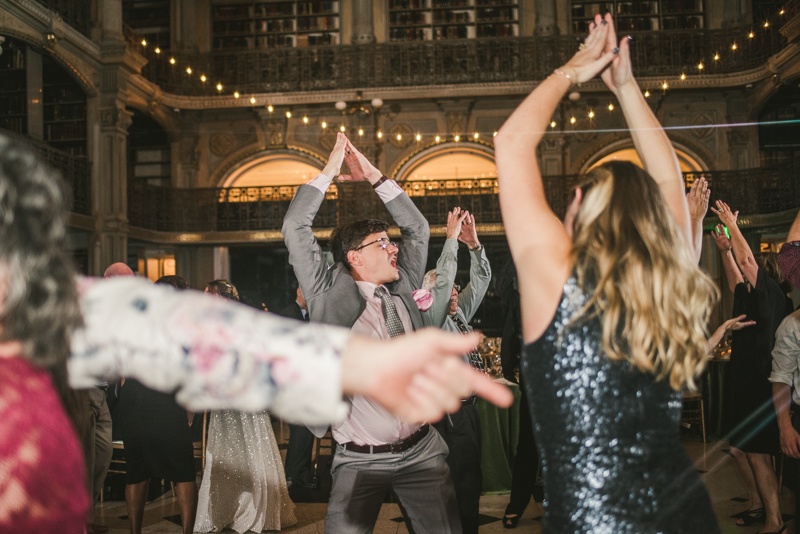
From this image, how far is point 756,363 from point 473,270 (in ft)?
6.13

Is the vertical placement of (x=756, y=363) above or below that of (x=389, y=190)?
below

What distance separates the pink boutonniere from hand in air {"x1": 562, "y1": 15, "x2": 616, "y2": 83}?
1223 millimetres

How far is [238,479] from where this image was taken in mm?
3498

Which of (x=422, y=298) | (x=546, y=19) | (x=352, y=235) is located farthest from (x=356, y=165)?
(x=546, y=19)

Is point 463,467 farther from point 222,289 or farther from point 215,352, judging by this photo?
point 215,352

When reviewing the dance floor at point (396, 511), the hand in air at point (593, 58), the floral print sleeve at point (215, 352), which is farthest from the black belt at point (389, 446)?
the dance floor at point (396, 511)

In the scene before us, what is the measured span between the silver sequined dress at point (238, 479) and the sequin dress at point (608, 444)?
2.73 m

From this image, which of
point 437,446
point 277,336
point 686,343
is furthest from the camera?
point 437,446

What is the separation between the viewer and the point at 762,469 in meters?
3.19

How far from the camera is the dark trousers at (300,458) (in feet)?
14.9

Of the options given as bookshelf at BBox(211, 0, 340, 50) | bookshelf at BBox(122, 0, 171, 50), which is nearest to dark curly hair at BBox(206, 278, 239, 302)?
bookshelf at BBox(211, 0, 340, 50)

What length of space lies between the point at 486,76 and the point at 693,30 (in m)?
4.18

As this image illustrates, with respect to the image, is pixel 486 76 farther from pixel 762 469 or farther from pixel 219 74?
pixel 762 469

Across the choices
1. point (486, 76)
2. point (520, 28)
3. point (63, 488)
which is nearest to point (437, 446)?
point (63, 488)
